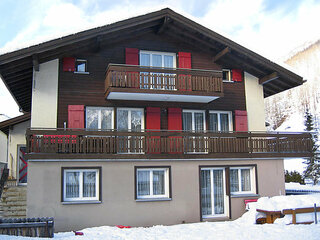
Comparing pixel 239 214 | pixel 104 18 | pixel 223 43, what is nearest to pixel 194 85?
pixel 223 43

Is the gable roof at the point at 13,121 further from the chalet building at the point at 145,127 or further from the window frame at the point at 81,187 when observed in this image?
the window frame at the point at 81,187

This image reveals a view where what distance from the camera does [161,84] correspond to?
1562cm

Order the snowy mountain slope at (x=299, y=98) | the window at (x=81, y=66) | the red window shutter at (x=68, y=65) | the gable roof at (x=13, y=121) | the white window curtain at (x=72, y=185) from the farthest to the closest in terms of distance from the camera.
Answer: the snowy mountain slope at (x=299, y=98)
the gable roof at (x=13, y=121)
the window at (x=81, y=66)
the red window shutter at (x=68, y=65)
the white window curtain at (x=72, y=185)

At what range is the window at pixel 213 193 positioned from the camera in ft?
51.0

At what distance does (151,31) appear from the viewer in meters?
17.2

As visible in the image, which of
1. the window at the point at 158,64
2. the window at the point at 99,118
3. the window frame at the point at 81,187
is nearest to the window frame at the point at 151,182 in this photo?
the window frame at the point at 81,187

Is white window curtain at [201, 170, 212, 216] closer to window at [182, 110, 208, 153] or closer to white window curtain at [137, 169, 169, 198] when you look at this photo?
white window curtain at [137, 169, 169, 198]

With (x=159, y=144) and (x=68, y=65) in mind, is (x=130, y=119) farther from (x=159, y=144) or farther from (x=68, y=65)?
(x=68, y=65)

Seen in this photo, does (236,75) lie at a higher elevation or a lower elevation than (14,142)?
higher

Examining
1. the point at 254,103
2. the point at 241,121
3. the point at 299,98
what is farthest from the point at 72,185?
the point at 299,98

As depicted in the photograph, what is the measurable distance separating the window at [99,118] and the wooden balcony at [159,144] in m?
0.77

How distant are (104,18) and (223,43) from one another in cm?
564

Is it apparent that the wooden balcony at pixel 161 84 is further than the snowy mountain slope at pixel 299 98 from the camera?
No

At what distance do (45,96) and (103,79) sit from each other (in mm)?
2584
